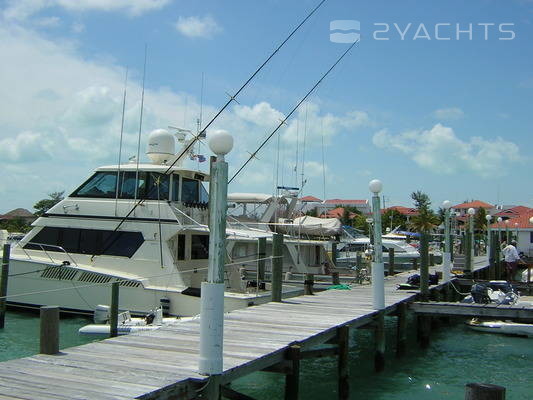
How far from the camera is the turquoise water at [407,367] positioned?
392 inches

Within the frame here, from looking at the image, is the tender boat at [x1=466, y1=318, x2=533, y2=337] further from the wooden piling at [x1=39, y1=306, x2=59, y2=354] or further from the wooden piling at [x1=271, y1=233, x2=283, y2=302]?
the wooden piling at [x1=39, y1=306, x2=59, y2=354]

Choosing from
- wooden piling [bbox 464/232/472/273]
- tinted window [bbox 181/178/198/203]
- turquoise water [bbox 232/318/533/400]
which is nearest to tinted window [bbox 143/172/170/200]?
tinted window [bbox 181/178/198/203]

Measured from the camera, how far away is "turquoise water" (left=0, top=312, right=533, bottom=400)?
9961 millimetres

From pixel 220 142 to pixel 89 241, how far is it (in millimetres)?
10667

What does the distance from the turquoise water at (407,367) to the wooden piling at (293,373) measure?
144 centimetres

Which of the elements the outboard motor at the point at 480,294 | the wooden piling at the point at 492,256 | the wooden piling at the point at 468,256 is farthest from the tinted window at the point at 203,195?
the wooden piling at the point at 492,256

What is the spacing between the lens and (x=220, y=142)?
239 inches

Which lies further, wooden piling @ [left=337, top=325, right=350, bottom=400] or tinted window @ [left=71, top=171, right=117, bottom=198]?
tinted window @ [left=71, top=171, right=117, bottom=198]

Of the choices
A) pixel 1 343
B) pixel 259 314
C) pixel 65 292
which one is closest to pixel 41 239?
pixel 65 292

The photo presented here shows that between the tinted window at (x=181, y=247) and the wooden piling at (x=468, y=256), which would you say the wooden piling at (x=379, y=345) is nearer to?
the tinted window at (x=181, y=247)

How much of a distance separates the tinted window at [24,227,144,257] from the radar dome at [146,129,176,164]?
256 cm

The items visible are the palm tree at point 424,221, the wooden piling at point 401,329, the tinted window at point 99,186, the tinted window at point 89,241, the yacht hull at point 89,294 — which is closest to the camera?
the wooden piling at point 401,329

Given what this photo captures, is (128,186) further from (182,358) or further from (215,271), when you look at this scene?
(215,271)

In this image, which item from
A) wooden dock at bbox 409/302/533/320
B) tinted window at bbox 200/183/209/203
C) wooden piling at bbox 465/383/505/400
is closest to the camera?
wooden piling at bbox 465/383/505/400
